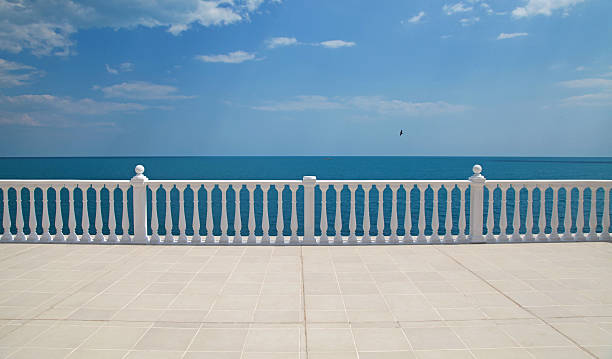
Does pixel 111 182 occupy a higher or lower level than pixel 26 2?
lower

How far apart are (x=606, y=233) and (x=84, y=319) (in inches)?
314

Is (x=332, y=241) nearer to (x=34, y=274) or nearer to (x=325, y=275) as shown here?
(x=325, y=275)

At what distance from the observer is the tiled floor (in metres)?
2.71

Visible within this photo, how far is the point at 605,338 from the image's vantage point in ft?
9.28

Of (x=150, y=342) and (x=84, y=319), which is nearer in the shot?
(x=150, y=342)

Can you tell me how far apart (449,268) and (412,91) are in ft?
225

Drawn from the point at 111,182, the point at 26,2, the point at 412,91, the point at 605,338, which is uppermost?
the point at 412,91

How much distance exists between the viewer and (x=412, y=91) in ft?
223

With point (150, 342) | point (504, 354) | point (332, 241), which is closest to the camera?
point (504, 354)

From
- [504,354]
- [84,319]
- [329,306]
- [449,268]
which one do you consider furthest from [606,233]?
[84,319]

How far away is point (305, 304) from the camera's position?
3506 millimetres

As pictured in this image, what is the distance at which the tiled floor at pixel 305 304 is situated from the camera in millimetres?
2715

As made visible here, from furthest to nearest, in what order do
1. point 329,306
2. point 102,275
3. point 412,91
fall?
point 412,91
point 102,275
point 329,306

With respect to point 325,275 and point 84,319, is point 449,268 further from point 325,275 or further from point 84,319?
point 84,319
